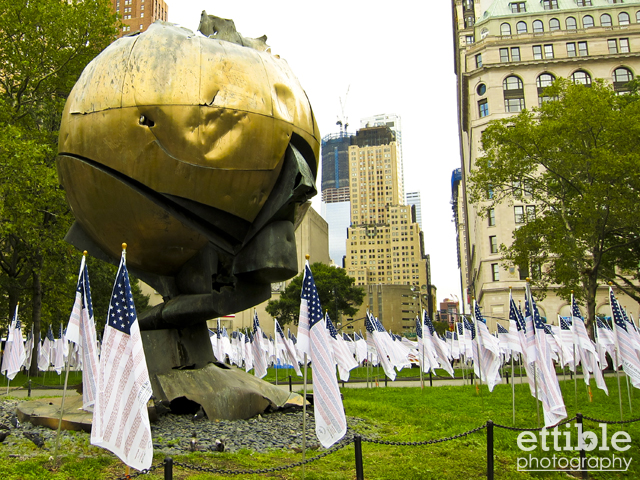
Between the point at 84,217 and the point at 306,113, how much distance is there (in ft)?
14.0

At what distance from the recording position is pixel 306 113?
10047mm

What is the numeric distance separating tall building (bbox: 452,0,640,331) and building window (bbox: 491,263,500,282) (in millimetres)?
95

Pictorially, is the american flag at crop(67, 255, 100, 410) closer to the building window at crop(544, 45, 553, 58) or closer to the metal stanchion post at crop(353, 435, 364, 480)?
the metal stanchion post at crop(353, 435, 364, 480)

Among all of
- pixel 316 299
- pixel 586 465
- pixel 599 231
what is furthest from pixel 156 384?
pixel 599 231

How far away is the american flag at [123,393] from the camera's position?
5977 millimetres

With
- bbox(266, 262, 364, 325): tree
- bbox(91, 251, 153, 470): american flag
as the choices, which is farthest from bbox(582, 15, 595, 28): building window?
bbox(91, 251, 153, 470): american flag

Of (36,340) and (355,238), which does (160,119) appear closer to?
(36,340)

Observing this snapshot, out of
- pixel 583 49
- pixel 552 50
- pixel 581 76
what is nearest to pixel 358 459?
pixel 581 76

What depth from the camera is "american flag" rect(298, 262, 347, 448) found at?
669 centimetres

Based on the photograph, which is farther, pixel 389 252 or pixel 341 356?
pixel 389 252

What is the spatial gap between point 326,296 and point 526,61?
1273 inches

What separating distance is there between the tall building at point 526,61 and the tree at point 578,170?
98.1 feet

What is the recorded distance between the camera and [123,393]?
6.20 metres

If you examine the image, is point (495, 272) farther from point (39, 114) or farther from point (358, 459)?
point (358, 459)
